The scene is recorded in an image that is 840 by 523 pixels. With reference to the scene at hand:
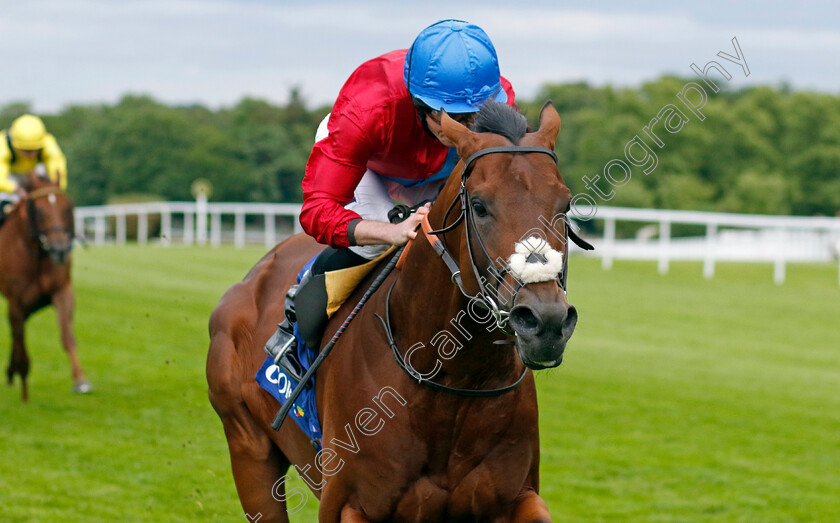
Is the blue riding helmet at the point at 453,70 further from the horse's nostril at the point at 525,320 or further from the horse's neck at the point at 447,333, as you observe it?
the horse's nostril at the point at 525,320

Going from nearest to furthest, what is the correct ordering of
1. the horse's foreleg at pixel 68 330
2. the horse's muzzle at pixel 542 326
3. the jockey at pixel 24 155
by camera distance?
the horse's muzzle at pixel 542 326
the horse's foreleg at pixel 68 330
the jockey at pixel 24 155

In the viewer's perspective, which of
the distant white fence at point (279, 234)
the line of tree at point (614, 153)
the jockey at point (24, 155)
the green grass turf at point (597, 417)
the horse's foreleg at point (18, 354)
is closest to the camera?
the green grass turf at point (597, 417)

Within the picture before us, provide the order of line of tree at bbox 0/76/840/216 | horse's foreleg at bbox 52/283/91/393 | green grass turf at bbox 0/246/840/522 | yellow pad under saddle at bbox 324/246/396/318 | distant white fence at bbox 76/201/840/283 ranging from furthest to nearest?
line of tree at bbox 0/76/840/216 < distant white fence at bbox 76/201/840/283 < horse's foreleg at bbox 52/283/91/393 < green grass turf at bbox 0/246/840/522 < yellow pad under saddle at bbox 324/246/396/318

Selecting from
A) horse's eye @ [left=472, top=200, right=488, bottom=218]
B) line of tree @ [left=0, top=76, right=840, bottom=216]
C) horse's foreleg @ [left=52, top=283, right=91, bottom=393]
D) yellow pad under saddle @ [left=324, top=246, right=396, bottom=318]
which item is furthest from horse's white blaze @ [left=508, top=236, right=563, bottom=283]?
line of tree @ [left=0, top=76, right=840, bottom=216]

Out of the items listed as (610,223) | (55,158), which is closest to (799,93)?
(610,223)

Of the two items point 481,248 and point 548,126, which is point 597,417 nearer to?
point 548,126

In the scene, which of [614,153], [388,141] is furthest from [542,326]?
[614,153]

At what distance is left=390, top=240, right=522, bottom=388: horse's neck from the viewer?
284 centimetres

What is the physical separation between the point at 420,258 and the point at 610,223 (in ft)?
56.5

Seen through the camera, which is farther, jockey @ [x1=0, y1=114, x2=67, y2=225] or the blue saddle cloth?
jockey @ [x1=0, y1=114, x2=67, y2=225]

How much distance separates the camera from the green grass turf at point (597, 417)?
5.93 metres

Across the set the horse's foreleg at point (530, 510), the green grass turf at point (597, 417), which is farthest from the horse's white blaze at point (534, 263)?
the green grass turf at point (597, 417)

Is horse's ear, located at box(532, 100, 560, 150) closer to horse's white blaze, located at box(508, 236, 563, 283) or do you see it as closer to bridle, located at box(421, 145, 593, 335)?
bridle, located at box(421, 145, 593, 335)

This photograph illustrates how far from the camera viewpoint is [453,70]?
3006mm
